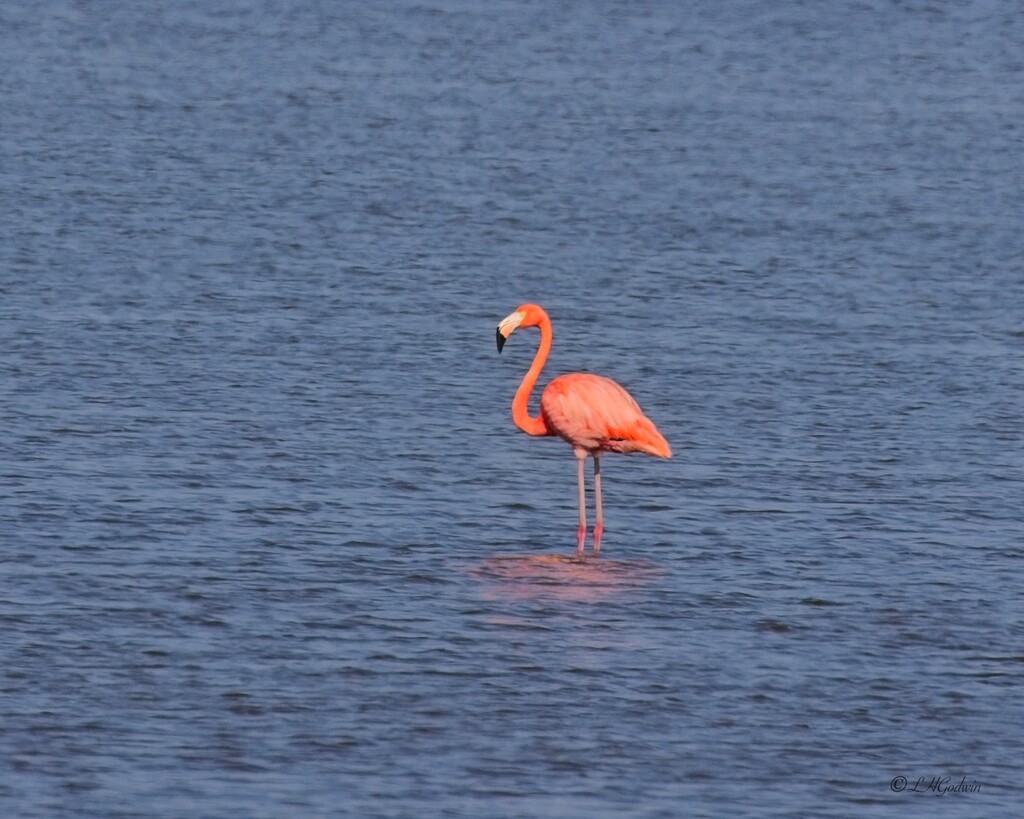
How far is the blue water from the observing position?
10305mm

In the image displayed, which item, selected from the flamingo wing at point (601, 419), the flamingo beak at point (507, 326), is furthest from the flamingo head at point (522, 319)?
the flamingo wing at point (601, 419)

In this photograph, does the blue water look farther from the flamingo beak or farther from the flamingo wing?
the flamingo beak

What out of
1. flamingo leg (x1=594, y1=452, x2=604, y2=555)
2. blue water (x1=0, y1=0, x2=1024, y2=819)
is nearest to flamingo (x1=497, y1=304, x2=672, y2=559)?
flamingo leg (x1=594, y1=452, x2=604, y2=555)

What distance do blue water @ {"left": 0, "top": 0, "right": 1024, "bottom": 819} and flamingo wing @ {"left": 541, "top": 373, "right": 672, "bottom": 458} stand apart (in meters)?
0.56

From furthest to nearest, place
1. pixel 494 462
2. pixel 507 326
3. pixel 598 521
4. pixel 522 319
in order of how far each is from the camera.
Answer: pixel 494 462 → pixel 522 319 → pixel 507 326 → pixel 598 521

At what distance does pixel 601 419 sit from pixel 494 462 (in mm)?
1774

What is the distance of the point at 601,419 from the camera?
14375 mm

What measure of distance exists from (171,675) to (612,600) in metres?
2.85

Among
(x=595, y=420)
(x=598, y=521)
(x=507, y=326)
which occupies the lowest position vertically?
(x=598, y=521)

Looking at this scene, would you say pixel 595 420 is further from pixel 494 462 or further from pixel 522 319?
pixel 494 462

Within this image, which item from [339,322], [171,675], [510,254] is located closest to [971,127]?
[510,254]

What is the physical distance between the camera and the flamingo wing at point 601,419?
566 inches

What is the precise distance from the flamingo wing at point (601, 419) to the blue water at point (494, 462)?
0.56 metres

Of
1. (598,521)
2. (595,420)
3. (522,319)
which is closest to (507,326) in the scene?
(522,319)
